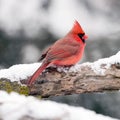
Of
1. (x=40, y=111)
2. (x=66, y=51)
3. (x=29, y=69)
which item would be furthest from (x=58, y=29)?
(x=40, y=111)

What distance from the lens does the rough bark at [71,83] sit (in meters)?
4.54

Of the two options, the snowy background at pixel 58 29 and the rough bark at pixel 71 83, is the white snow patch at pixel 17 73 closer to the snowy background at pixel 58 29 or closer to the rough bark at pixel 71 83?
the rough bark at pixel 71 83

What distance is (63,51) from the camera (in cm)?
473

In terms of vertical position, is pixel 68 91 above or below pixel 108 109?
above

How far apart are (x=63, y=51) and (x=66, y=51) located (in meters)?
0.03

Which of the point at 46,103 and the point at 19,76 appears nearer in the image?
the point at 46,103

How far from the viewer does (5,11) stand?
7.84m

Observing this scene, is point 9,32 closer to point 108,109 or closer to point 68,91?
point 108,109

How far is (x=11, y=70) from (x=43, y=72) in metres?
0.26

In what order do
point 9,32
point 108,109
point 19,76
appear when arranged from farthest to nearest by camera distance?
point 9,32 < point 108,109 < point 19,76

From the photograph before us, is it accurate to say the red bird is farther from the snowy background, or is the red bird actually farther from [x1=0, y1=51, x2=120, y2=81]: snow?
the snowy background

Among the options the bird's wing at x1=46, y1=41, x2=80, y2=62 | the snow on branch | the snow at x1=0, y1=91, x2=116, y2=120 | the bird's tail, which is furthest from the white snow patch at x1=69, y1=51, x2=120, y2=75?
the snow at x1=0, y1=91, x2=116, y2=120

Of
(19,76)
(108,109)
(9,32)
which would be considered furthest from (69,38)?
(9,32)

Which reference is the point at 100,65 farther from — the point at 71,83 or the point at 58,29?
the point at 58,29
